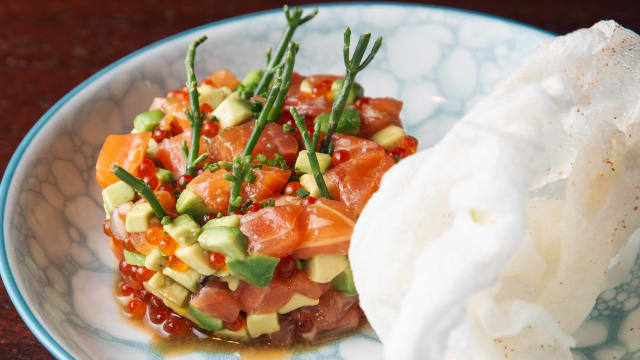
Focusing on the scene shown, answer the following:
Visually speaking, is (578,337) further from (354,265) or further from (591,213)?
(354,265)

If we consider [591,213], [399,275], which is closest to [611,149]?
[591,213]

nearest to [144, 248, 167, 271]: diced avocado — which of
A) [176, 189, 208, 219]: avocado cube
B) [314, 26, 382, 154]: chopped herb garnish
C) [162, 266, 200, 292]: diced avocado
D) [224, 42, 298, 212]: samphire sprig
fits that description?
[162, 266, 200, 292]: diced avocado

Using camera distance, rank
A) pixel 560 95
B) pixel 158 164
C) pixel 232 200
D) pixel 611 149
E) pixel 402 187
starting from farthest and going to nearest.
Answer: pixel 158 164 → pixel 232 200 → pixel 611 149 → pixel 402 187 → pixel 560 95

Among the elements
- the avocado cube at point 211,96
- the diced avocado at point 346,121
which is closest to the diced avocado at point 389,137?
the diced avocado at point 346,121

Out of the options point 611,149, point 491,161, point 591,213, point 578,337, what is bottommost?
point 578,337

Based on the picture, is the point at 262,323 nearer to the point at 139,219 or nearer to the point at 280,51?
the point at 139,219

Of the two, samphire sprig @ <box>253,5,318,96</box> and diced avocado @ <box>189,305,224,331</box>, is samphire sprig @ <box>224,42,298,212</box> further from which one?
diced avocado @ <box>189,305,224,331</box>

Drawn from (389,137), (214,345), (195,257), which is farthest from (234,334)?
(389,137)
